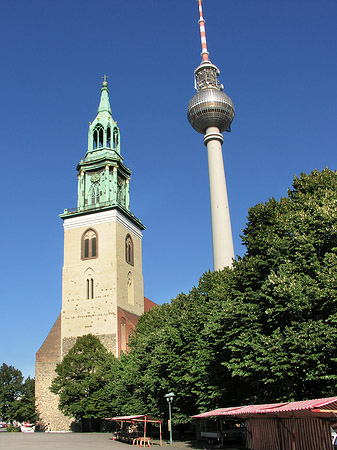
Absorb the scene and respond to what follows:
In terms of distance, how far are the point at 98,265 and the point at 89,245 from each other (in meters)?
3.21

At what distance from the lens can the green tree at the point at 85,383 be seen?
147 ft

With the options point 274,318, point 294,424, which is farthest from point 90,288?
point 294,424

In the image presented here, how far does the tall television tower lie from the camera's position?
5350 centimetres

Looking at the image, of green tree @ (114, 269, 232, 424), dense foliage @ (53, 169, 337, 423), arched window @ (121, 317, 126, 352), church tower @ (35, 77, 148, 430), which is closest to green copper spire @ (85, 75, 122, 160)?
church tower @ (35, 77, 148, 430)

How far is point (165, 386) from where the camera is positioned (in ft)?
102

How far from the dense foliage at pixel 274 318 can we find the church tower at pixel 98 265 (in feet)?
78.7

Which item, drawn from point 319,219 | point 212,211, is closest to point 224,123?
point 212,211

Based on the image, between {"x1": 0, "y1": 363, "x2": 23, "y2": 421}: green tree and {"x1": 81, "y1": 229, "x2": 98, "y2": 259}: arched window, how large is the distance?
66.3 ft

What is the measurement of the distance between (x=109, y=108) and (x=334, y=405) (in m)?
59.6

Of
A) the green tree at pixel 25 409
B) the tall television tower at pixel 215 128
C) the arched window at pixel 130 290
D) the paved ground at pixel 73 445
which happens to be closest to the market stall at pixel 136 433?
the paved ground at pixel 73 445

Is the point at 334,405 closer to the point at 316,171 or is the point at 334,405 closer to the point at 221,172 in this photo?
the point at 316,171

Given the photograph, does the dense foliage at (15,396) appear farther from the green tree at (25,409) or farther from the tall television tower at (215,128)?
the tall television tower at (215,128)

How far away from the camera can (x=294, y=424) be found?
16484 millimetres

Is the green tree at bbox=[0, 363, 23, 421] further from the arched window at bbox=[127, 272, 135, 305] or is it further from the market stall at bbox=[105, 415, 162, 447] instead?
the market stall at bbox=[105, 415, 162, 447]
